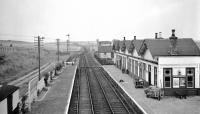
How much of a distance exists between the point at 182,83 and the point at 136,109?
298 inches

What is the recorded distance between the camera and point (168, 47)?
26.2 metres

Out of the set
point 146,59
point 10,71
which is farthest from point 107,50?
point 146,59

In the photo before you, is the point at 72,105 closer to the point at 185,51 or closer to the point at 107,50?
the point at 185,51

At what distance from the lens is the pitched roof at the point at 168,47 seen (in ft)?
81.6

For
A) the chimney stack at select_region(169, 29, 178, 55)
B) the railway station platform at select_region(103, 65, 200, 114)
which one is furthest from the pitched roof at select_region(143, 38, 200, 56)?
the railway station platform at select_region(103, 65, 200, 114)

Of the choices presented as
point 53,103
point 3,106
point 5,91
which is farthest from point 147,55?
point 3,106

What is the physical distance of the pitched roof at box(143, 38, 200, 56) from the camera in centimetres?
2486

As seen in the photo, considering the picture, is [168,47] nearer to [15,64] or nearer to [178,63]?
[178,63]

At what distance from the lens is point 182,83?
80.2ft

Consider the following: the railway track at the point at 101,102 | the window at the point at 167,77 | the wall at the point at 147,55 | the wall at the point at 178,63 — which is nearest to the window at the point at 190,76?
the wall at the point at 178,63

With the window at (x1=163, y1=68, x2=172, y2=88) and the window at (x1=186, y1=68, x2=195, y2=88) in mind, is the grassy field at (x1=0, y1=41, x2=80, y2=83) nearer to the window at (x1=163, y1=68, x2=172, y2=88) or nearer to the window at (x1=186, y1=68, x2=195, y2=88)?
the window at (x1=163, y1=68, x2=172, y2=88)

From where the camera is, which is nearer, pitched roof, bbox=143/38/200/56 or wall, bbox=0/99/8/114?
wall, bbox=0/99/8/114

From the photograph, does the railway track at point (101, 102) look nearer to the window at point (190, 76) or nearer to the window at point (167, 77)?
the window at point (167, 77)

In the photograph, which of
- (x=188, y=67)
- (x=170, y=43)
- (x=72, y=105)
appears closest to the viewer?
(x=72, y=105)
